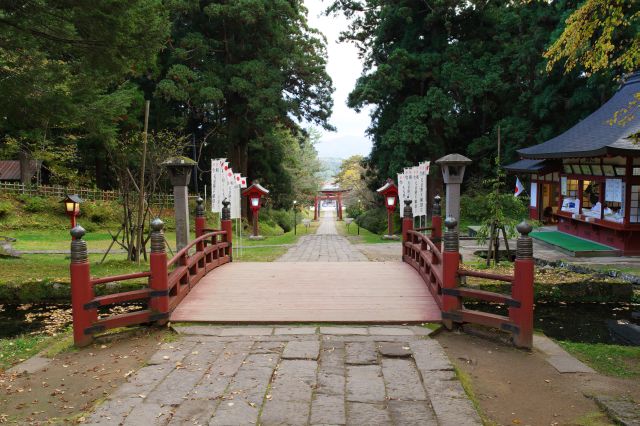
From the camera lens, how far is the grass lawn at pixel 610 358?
5.07 m

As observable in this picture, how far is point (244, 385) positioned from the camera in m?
4.41

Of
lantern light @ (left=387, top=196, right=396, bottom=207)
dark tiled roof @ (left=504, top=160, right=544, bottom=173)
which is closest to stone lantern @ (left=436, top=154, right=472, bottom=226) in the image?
lantern light @ (left=387, top=196, right=396, bottom=207)

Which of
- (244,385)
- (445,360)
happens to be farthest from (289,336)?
(445,360)

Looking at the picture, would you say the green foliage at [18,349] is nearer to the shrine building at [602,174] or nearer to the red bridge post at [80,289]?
the red bridge post at [80,289]

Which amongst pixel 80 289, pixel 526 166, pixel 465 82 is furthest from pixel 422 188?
pixel 80 289

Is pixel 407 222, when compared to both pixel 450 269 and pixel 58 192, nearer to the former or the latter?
pixel 450 269

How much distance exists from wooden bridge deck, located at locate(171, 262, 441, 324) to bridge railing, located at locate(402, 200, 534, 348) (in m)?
0.31

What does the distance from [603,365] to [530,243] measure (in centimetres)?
146

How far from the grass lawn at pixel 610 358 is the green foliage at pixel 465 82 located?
17518mm

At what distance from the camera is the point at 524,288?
17.8 feet

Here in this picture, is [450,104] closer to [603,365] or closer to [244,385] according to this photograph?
[603,365]

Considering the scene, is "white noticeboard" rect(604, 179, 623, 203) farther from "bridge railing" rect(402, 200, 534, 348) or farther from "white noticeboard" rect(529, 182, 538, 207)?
"bridge railing" rect(402, 200, 534, 348)

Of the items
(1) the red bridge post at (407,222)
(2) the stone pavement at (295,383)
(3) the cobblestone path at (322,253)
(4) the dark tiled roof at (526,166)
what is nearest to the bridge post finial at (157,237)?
(2) the stone pavement at (295,383)

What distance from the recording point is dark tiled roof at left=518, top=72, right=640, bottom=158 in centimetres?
1228
